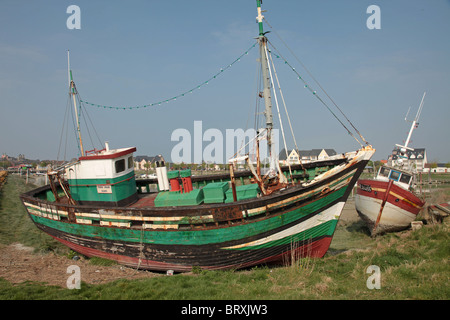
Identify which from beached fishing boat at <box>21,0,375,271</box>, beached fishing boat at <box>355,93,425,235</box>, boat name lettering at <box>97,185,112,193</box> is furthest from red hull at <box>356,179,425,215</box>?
boat name lettering at <box>97,185,112,193</box>

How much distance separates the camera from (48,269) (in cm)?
1064

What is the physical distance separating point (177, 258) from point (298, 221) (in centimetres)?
486

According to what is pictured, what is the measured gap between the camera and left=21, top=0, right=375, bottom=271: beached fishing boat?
10172 mm

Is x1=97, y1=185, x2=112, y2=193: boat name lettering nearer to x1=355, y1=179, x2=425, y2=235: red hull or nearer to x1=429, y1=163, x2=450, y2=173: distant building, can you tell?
x1=355, y1=179, x2=425, y2=235: red hull

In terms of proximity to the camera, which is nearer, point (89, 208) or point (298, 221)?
point (298, 221)

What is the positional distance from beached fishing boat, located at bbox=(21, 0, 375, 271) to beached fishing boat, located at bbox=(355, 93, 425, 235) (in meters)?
4.64

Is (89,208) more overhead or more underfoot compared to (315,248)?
more overhead

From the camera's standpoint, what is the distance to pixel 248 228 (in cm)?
1010

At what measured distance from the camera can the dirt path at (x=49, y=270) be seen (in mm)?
9430

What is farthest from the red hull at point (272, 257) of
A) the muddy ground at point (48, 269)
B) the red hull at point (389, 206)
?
the red hull at point (389, 206)

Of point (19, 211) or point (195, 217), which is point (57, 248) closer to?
point (195, 217)

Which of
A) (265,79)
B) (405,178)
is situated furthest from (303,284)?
(405,178)
